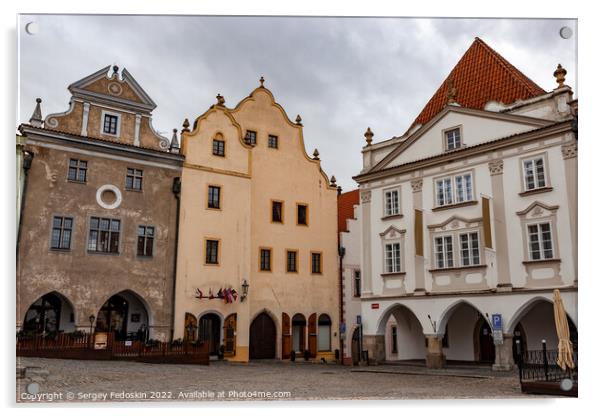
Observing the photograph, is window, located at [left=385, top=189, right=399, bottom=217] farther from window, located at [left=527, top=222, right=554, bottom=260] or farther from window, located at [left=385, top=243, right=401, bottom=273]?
window, located at [left=527, top=222, right=554, bottom=260]

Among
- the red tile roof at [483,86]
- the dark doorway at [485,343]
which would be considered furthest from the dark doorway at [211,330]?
the red tile roof at [483,86]

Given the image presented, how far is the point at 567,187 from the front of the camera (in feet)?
42.1

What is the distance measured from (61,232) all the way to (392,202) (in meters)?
8.13

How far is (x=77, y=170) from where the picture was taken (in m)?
15.5

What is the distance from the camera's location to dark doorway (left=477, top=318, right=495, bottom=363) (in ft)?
55.6

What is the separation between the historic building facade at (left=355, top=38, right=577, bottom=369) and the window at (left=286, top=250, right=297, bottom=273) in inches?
143

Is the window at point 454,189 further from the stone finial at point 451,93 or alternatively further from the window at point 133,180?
the window at point 133,180

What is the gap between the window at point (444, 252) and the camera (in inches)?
629

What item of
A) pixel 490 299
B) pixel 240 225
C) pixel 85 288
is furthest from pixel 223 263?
pixel 490 299

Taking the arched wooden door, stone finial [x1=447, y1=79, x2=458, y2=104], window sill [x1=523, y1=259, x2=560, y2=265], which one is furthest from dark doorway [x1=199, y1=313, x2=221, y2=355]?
window sill [x1=523, y1=259, x2=560, y2=265]

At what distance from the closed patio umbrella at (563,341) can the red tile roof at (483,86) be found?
5.28 metres

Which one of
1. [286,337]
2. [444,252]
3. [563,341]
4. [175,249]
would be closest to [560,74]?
[563,341]

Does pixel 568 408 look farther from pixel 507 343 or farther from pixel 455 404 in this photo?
pixel 507 343

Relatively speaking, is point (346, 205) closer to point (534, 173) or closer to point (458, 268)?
point (458, 268)
